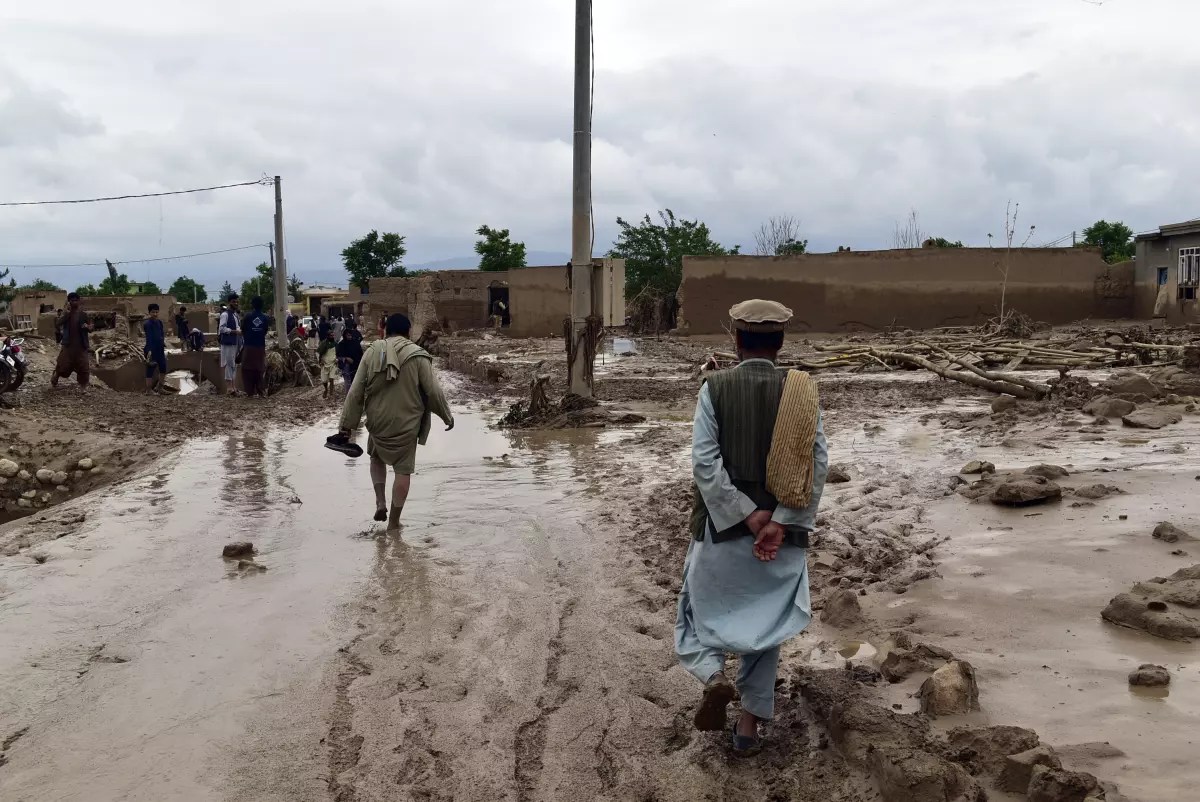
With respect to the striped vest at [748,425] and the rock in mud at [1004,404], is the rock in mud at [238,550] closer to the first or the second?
the striped vest at [748,425]

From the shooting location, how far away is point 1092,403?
9344mm

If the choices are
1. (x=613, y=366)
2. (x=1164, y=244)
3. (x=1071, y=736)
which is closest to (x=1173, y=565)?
(x=1071, y=736)

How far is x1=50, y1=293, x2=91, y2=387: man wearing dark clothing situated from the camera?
48.9 ft

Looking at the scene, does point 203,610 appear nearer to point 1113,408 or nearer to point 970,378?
point 1113,408

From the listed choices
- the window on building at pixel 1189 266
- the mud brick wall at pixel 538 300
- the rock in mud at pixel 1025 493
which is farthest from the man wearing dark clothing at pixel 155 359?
the window on building at pixel 1189 266

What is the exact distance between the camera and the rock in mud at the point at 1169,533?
16.4ft

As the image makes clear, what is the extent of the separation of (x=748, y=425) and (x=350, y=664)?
2086 millimetres

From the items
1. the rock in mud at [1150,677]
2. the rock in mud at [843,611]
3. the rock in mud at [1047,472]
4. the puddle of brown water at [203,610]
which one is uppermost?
the rock in mud at [1047,472]

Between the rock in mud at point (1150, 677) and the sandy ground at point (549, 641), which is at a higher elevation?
the rock in mud at point (1150, 677)

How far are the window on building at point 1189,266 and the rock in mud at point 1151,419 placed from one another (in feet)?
51.6

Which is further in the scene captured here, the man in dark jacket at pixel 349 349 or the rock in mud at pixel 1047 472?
the man in dark jacket at pixel 349 349

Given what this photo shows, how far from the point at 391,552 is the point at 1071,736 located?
13.6 ft

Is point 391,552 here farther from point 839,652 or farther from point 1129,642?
point 1129,642

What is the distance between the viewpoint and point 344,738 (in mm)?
3564
